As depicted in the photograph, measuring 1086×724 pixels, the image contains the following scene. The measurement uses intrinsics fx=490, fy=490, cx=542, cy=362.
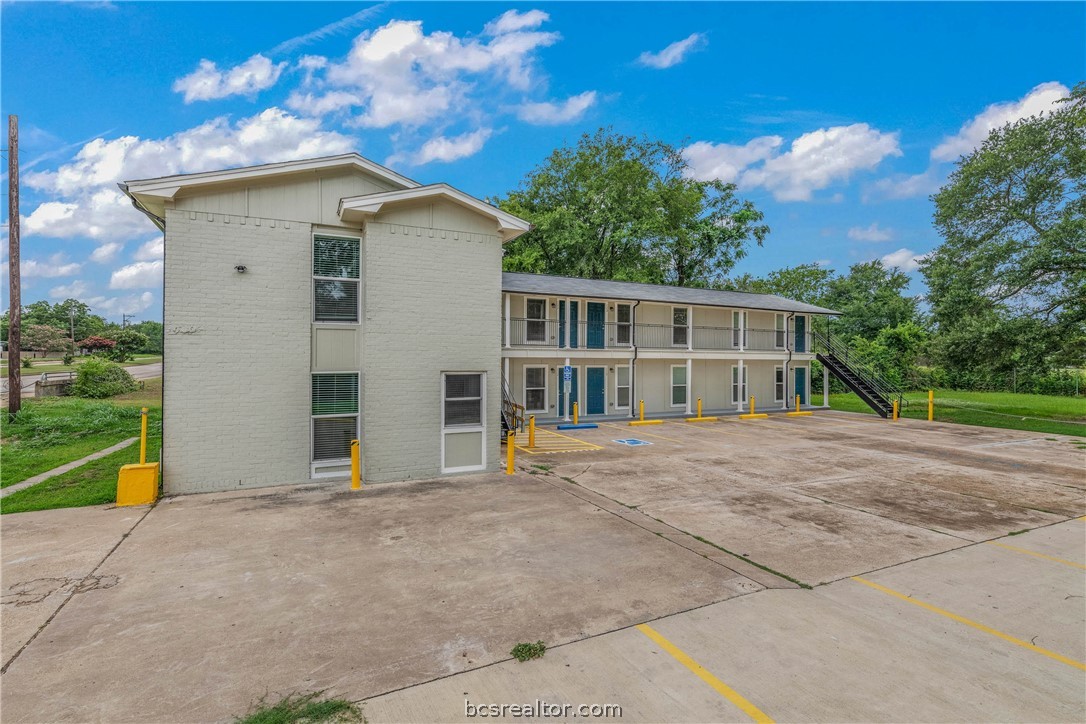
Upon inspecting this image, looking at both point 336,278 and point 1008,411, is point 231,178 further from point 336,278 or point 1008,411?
point 1008,411

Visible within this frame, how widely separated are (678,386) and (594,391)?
426 cm

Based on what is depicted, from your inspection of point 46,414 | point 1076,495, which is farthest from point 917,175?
point 46,414

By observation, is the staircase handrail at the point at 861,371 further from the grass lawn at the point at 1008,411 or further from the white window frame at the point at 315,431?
the white window frame at the point at 315,431

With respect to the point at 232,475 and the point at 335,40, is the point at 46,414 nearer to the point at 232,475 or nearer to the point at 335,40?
the point at 232,475

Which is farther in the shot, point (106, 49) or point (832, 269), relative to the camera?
point (832, 269)

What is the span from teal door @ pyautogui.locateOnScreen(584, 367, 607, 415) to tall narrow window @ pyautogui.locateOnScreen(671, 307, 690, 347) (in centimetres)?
392

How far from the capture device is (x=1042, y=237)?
1914 cm

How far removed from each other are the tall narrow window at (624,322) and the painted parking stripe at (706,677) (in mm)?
16767

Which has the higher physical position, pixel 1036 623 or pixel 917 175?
pixel 917 175

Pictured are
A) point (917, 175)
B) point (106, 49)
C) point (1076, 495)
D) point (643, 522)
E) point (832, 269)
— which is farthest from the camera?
point (832, 269)

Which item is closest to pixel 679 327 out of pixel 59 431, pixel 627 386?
pixel 627 386

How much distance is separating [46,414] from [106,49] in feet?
39.1

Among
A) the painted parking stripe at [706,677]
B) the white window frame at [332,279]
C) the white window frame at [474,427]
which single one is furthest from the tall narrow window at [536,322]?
the painted parking stripe at [706,677]

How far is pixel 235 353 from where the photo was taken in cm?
841
